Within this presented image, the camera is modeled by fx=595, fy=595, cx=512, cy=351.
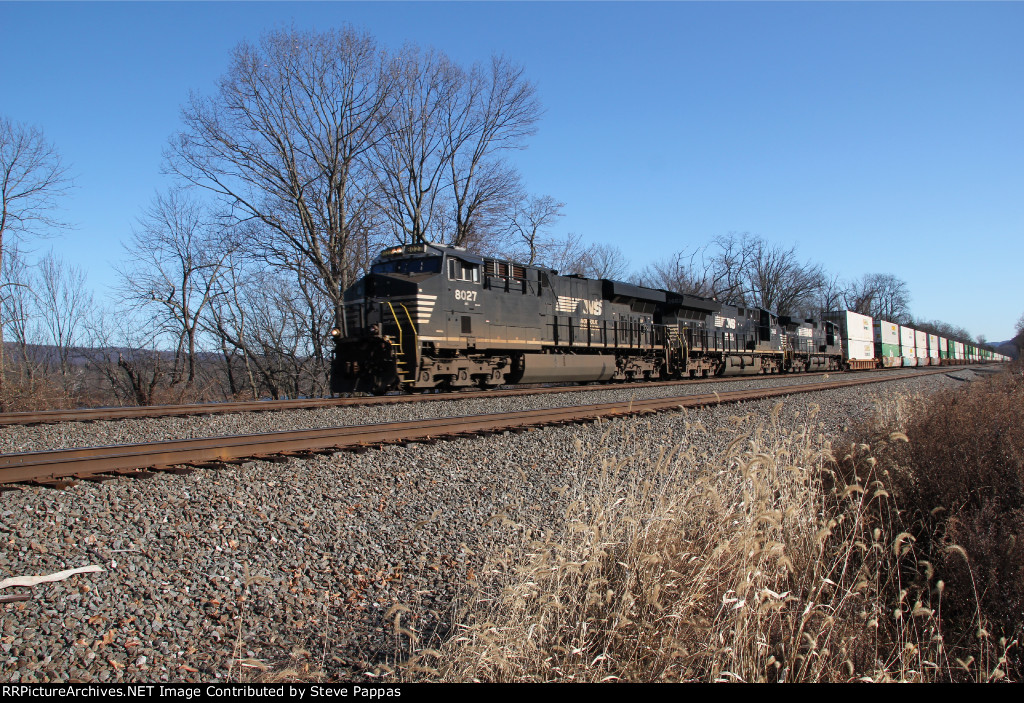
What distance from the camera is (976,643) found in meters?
3.70

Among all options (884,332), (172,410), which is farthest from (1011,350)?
(172,410)

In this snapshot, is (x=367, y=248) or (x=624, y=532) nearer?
(x=624, y=532)

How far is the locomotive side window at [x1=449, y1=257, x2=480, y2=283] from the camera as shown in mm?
14086

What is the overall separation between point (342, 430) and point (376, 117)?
21.1 meters

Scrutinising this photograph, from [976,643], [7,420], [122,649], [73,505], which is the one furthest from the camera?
[7,420]

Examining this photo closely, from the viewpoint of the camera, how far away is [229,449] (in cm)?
592

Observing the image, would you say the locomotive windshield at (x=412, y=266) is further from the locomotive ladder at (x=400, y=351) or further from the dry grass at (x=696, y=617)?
the dry grass at (x=696, y=617)

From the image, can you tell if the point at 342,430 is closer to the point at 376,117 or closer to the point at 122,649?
the point at 122,649

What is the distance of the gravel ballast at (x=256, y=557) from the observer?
9.36ft

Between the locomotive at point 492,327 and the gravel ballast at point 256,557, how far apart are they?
23.7ft

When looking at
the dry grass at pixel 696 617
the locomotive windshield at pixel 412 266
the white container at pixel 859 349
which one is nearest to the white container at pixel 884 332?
the white container at pixel 859 349

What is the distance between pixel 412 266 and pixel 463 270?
1.22m

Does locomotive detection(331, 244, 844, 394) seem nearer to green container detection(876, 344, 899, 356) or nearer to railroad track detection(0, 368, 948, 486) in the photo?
railroad track detection(0, 368, 948, 486)
